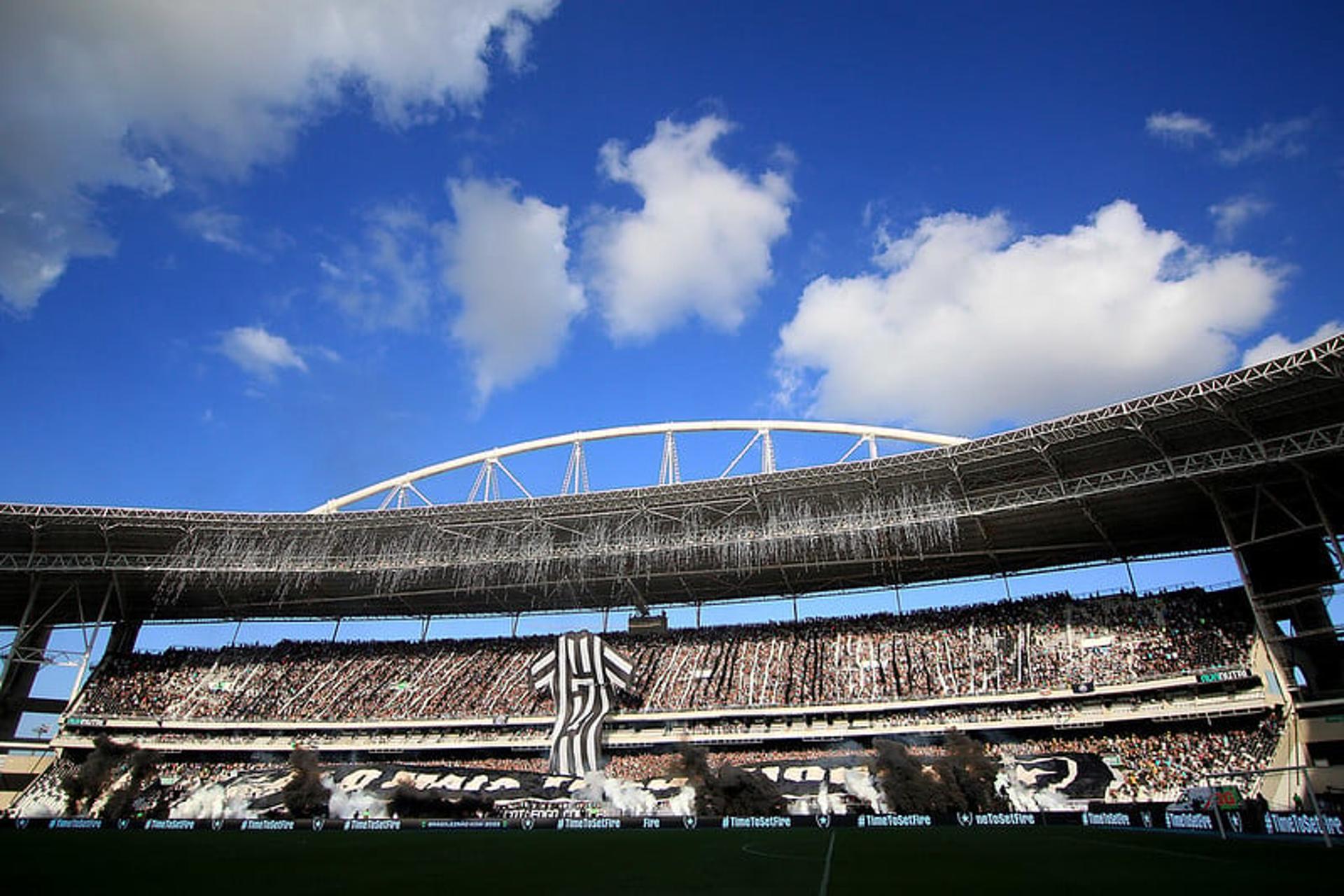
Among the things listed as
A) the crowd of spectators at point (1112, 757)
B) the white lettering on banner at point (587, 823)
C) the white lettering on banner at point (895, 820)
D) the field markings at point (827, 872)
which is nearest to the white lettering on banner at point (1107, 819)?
the crowd of spectators at point (1112, 757)

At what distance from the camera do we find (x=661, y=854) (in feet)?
49.8

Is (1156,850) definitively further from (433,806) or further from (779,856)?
(433,806)

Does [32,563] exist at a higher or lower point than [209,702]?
higher

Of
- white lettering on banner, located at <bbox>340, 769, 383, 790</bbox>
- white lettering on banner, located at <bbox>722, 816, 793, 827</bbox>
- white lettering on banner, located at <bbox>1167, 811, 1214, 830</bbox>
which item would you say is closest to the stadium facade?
white lettering on banner, located at <bbox>340, 769, 383, 790</bbox>

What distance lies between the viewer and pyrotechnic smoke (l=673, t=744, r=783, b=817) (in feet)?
102

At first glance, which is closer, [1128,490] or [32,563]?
[1128,490]

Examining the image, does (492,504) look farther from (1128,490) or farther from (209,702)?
(1128,490)

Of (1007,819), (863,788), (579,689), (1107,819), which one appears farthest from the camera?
(579,689)

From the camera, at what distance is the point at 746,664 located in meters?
46.2

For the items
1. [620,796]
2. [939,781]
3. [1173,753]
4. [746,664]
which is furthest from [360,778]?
[1173,753]

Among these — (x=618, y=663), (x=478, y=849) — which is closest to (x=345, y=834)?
(x=478, y=849)

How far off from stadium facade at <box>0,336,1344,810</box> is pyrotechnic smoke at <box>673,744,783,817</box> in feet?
5.43

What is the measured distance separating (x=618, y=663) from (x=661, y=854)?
28.8m

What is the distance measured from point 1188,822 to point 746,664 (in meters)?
26.0
